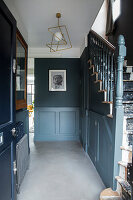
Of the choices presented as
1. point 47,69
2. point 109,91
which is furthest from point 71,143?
point 109,91

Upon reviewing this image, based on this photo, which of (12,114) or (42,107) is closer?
(12,114)

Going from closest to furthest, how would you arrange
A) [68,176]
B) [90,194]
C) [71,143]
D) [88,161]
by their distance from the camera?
[90,194] < [68,176] < [88,161] < [71,143]

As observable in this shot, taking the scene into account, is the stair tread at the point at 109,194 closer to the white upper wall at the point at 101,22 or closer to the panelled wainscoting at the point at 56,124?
the panelled wainscoting at the point at 56,124

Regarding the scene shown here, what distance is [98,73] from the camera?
272cm

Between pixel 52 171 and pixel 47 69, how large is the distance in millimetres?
3034

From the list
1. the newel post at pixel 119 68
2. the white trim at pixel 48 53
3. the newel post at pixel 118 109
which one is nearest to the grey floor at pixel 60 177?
the newel post at pixel 118 109

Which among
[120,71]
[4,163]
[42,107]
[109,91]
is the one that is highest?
[120,71]

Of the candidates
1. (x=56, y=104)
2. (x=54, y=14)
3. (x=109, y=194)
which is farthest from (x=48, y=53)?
(x=109, y=194)

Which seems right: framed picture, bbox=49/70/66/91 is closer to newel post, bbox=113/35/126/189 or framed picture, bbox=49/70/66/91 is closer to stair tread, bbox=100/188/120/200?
newel post, bbox=113/35/126/189

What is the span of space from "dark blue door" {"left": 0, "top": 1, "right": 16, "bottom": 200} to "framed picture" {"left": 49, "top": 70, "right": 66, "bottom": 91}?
10.0 ft

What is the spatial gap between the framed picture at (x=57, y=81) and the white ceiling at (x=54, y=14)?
1.27 m

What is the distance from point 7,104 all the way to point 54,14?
2.04 meters

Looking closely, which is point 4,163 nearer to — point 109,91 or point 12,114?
point 12,114

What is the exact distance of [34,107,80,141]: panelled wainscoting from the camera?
4.76 m
